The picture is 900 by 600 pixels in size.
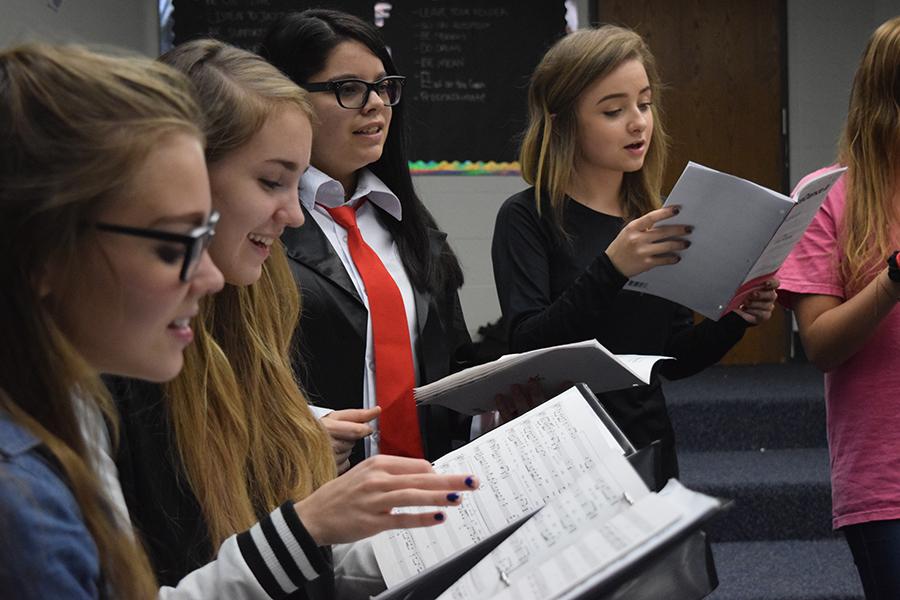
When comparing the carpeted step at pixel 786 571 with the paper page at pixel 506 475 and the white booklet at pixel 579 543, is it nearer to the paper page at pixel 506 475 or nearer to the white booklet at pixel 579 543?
the paper page at pixel 506 475

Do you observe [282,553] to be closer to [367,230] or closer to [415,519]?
[415,519]

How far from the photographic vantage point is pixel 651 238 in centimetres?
185

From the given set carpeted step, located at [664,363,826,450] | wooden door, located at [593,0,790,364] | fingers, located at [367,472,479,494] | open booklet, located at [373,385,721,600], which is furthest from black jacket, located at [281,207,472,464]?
wooden door, located at [593,0,790,364]

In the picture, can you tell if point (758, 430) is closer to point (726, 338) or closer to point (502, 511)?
point (726, 338)

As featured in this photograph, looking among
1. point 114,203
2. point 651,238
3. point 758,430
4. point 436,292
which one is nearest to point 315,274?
point 436,292

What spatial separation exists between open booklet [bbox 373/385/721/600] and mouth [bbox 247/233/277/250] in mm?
364

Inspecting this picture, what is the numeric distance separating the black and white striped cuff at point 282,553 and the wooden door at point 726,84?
4.44m

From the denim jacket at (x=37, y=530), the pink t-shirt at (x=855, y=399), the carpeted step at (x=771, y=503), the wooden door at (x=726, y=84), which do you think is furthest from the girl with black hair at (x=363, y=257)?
the wooden door at (x=726, y=84)

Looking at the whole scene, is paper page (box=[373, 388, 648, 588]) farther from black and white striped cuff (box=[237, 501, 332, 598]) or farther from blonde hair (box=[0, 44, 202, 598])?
blonde hair (box=[0, 44, 202, 598])

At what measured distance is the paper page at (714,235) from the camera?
1758mm

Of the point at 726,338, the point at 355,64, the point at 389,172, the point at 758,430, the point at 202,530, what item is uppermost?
the point at 355,64

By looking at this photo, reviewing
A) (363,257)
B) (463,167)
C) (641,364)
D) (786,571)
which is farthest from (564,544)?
(463,167)

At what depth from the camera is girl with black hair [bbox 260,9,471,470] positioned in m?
1.85

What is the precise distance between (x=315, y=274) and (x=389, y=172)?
0.93ft
